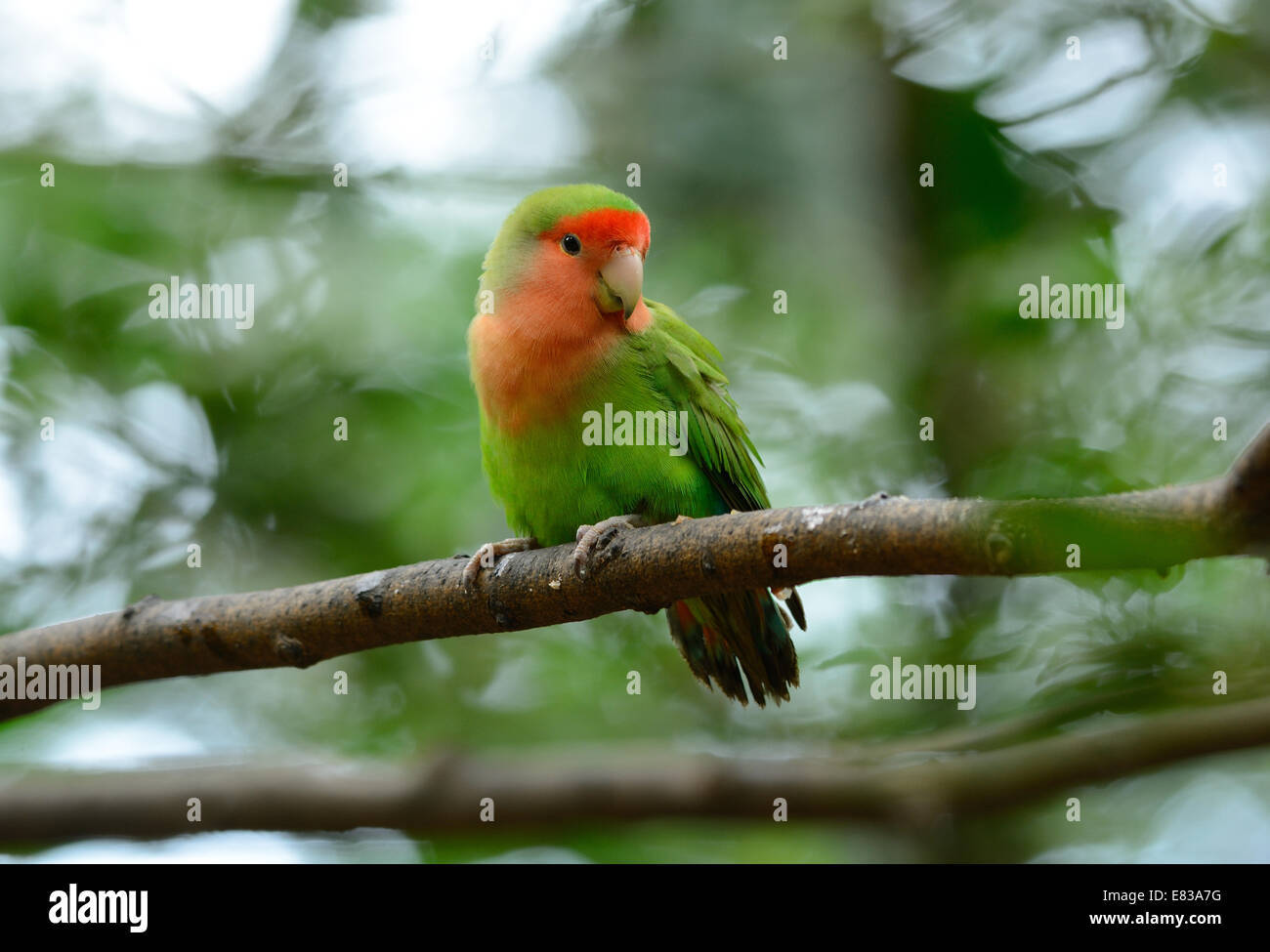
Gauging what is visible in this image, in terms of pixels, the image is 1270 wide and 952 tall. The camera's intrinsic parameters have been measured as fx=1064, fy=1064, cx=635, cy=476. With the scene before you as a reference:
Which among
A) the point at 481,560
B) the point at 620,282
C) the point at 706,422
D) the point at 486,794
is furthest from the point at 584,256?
the point at 486,794

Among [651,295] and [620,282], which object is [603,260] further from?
[651,295]

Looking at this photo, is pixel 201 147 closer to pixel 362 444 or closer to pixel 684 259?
pixel 362 444

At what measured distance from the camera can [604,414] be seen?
5.11 metres

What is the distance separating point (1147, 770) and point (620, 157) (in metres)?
4.62

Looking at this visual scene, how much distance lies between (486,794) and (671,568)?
268 centimetres

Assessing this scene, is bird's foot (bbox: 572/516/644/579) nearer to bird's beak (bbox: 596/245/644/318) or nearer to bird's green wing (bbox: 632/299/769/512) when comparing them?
bird's green wing (bbox: 632/299/769/512)

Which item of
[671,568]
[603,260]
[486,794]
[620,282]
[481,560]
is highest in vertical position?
[603,260]

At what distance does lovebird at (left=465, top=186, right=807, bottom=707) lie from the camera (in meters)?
5.07

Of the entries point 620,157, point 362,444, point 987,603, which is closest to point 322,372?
point 362,444

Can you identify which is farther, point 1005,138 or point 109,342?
point 109,342

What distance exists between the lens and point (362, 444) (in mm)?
6965

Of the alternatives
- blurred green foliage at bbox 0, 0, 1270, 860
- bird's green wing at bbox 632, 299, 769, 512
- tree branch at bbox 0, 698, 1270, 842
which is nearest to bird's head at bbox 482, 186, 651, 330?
bird's green wing at bbox 632, 299, 769, 512

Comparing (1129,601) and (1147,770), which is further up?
(1129,601)

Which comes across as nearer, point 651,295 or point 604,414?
point 604,414
